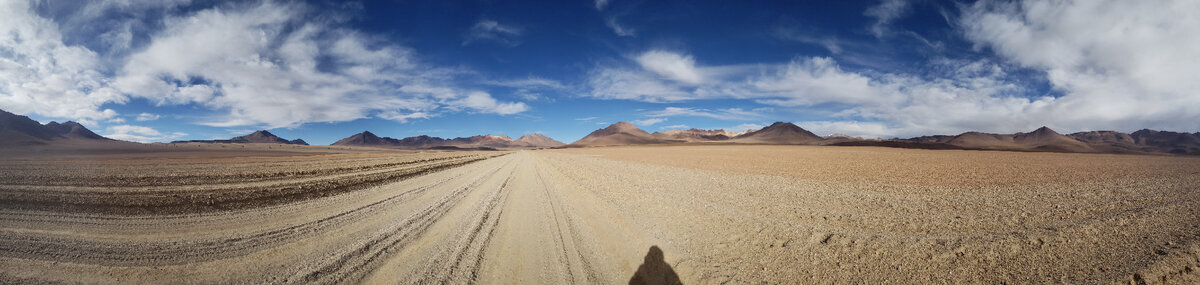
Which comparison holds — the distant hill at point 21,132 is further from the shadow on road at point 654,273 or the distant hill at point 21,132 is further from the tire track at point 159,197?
the shadow on road at point 654,273

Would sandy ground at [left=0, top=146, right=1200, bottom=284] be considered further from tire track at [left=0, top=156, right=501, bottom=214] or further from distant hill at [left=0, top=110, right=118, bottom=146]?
distant hill at [left=0, top=110, right=118, bottom=146]

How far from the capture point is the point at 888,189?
1171 cm

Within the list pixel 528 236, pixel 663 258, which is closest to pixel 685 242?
pixel 663 258

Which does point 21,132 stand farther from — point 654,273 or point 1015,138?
point 1015,138

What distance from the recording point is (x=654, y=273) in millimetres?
5152

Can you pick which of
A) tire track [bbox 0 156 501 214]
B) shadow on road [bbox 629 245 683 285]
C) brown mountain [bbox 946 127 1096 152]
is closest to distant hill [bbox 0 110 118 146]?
tire track [bbox 0 156 501 214]

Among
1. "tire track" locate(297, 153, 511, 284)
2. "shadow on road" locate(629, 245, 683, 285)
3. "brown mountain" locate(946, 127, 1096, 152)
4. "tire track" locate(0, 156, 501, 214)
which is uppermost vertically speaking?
"brown mountain" locate(946, 127, 1096, 152)

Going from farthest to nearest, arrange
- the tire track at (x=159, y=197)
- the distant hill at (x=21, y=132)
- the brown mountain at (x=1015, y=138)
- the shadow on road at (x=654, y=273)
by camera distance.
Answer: the brown mountain at (x=1015, y=138), the distant hill at (x=21, y=132), the tire track at (x=159, y=197), the shadow on road at (x=654, y=273)

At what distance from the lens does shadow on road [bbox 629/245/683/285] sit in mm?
4905

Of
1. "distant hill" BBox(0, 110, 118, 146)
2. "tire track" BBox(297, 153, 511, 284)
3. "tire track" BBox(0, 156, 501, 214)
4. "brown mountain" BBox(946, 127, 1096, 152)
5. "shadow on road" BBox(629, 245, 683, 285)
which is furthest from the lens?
"brown mountain" BBox(946, 127, 1096, 152)

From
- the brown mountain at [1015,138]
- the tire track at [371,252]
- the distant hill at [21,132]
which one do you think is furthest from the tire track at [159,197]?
the brown mountain at [1015,138]

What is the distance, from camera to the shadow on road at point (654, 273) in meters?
4.90

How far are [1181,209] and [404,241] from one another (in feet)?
47.7

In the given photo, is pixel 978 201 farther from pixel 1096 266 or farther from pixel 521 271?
pixel 521 271
